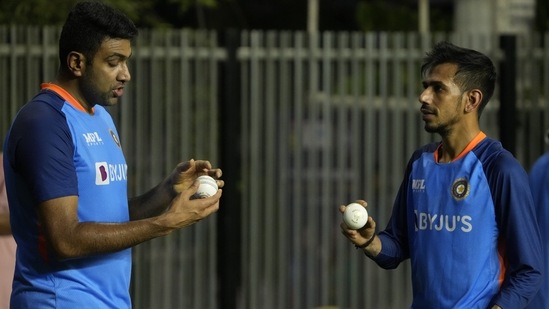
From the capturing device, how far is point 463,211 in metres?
4.94

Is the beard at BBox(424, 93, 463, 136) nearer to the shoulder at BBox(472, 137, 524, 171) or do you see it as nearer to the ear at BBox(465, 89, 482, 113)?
the ear at BBox(465, 89, 482, 113)

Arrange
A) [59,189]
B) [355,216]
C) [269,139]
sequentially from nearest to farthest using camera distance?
[59,189], [355,216], [269,139]

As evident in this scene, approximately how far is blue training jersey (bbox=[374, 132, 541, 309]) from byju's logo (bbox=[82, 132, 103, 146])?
1.24 meters

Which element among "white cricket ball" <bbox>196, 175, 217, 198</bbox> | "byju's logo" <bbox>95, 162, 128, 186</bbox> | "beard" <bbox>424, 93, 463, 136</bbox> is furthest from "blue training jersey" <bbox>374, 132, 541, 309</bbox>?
"byju's logo" <bbox>95, 162, 128, 186</bbox>

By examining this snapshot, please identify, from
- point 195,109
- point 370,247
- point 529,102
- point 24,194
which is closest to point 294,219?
point 195,109

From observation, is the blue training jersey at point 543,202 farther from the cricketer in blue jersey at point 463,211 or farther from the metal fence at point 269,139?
the metal fence at point 269,139

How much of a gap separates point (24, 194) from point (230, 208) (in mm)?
5571

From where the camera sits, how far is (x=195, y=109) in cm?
1029

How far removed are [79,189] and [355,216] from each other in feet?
3.51

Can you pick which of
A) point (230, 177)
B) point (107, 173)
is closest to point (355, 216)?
point (107, 173)

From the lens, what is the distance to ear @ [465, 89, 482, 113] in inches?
205

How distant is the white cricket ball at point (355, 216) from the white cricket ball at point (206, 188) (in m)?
0.57

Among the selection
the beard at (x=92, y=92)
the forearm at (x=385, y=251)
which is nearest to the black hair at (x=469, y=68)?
the forearm at (x=385, y=251)

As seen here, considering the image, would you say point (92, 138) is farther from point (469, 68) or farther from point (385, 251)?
point (469, 68)
